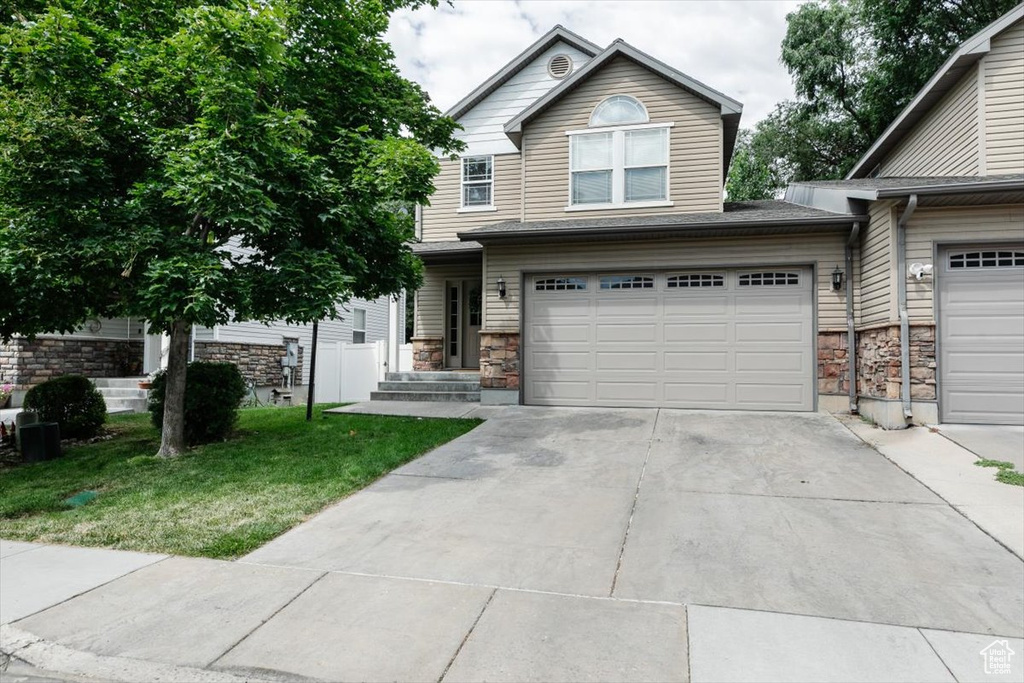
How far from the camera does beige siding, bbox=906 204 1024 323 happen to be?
7.84m

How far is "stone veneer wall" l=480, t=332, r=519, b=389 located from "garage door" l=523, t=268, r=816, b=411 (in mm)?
248

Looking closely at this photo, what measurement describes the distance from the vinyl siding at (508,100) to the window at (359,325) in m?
8.45

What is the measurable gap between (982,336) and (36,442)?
42.7ft

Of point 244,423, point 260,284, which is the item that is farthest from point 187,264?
point 244,423

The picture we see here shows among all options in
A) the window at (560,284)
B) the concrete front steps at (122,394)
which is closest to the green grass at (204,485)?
the window at (560,284)

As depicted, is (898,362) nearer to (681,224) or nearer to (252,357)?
(681,224)

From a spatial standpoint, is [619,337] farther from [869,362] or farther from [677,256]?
[869,362]

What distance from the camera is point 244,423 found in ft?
31.3

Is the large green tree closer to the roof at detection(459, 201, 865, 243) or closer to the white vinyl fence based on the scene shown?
the roof at detection(459, 201, 865, 243)

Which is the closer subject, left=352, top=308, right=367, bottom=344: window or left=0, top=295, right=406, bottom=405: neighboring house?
left=0, top=295, right=406, bottom=405: neighboring house

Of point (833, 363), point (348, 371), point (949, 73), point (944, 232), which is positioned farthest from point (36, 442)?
point (949, 73)

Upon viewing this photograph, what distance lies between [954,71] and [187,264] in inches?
473

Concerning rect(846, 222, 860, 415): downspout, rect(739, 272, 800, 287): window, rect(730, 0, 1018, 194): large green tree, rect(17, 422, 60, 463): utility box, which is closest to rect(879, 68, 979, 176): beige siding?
rect(846, 222, 860, 415): downspout

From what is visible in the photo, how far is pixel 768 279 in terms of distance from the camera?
9922 millimetres
